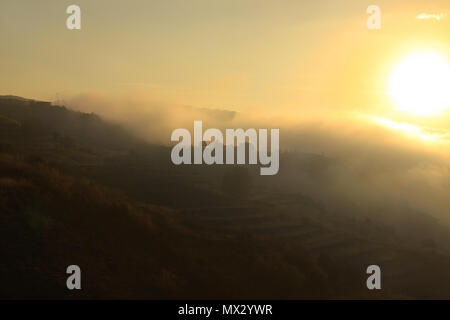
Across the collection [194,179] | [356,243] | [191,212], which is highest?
[194,179]

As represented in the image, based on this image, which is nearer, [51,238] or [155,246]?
[51,238]

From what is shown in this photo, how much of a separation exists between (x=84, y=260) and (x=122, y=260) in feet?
8.65

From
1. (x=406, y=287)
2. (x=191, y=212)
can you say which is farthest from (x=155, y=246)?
(x=191, y=212)

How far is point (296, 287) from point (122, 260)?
14.8 m

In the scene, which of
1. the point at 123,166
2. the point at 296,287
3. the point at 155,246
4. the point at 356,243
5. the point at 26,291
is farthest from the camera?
the point at 123,166

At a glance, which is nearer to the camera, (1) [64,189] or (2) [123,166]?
(1) [64,189]

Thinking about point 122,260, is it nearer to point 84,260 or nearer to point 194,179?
point 84,260

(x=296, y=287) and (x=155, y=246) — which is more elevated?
(x=155, y=246)

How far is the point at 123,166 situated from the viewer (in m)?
124
